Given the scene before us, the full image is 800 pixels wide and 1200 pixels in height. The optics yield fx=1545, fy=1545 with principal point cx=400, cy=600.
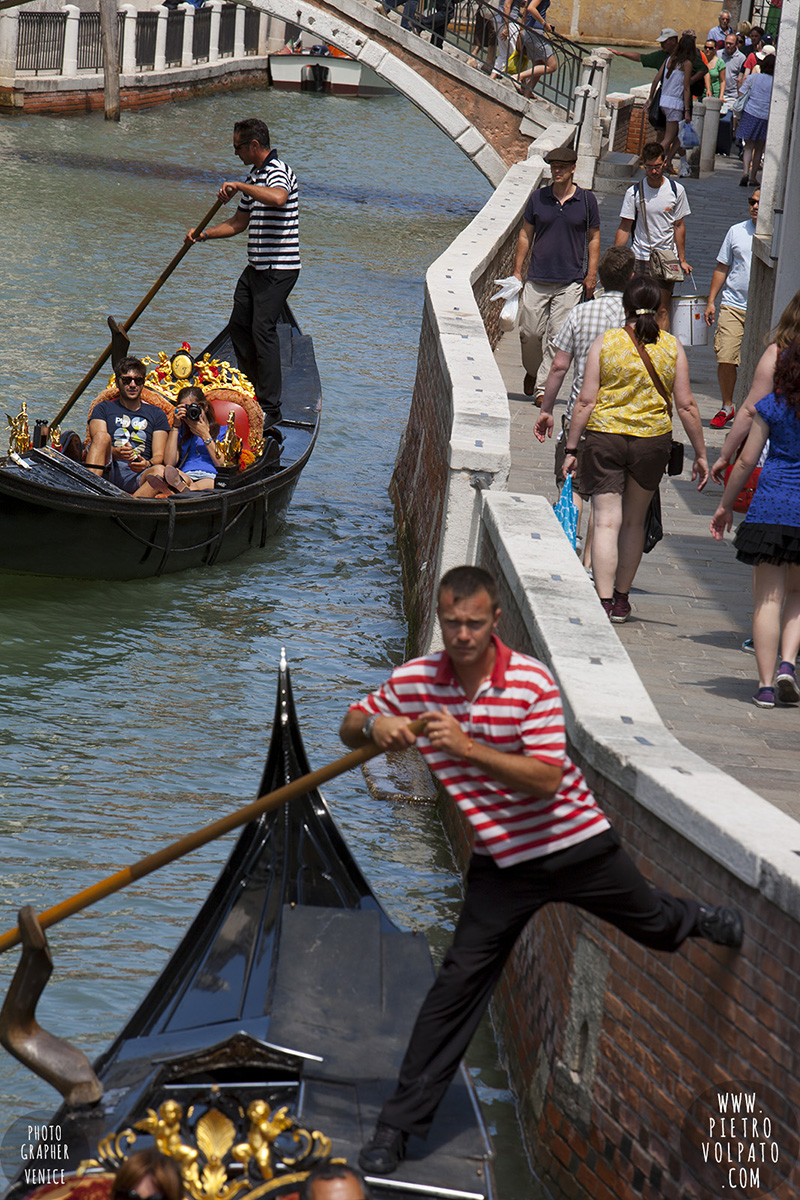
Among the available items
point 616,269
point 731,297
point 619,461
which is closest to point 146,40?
point 731,297

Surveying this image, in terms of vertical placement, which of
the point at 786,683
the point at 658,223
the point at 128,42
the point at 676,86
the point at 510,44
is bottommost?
the point at 786,683

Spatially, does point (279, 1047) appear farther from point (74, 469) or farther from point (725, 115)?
point (725, 115)

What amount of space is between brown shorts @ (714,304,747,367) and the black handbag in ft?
9.36

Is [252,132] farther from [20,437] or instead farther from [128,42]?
[128,42]

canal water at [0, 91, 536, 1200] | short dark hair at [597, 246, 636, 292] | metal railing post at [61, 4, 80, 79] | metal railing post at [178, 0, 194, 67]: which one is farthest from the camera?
metal railing post at [178, 0, 194, 67]

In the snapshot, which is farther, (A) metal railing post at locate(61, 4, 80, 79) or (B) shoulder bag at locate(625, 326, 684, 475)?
(A) metal railing post at locate(61, 4, 80, 79)

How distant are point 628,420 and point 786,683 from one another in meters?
0.96

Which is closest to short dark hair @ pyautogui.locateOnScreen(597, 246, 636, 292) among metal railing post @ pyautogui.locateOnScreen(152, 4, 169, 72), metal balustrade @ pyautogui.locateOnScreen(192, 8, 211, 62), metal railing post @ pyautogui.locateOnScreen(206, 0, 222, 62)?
metal railing post @ pyautogui.locateOnScreen(152, 4, 169, 72)

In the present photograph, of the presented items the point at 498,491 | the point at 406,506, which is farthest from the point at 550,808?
the point at 406,506

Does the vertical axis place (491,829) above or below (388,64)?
below

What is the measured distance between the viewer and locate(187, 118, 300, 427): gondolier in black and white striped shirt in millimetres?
7371

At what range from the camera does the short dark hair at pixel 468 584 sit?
8.57 ft

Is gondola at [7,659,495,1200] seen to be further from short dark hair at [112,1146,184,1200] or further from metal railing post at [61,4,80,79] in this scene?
metal railing post at [61,4,80,79]

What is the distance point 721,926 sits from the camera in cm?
273
